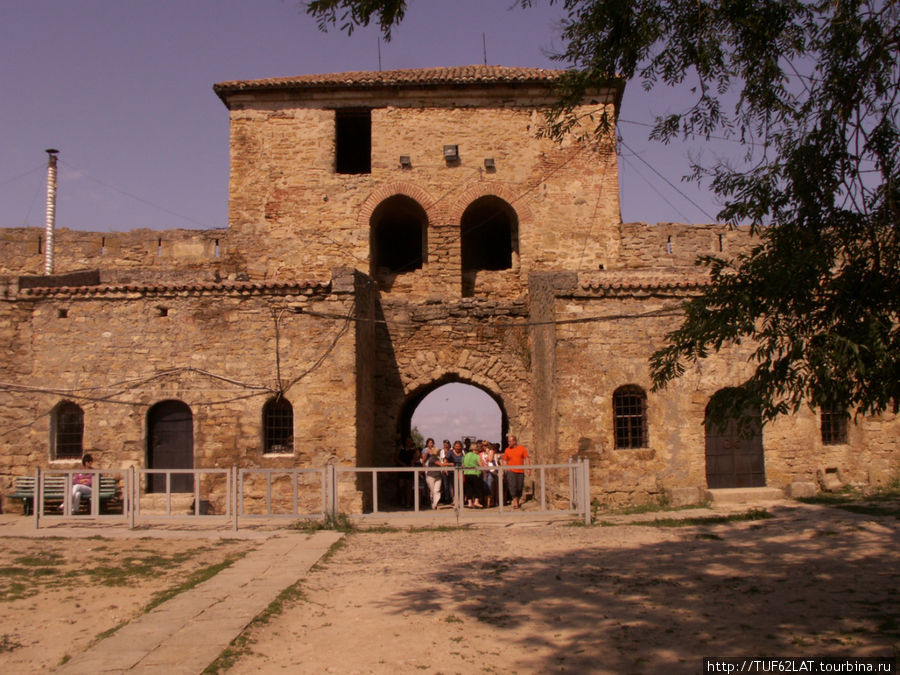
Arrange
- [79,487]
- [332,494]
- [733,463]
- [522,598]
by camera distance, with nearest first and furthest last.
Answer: [522,598], [332,494], [79,487], [733,463]

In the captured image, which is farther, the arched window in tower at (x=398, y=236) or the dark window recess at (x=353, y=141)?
the dark window recess at (x=353, y=141)

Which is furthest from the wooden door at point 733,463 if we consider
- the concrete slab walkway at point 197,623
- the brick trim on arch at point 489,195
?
the concrete slab walkway at point 197,623

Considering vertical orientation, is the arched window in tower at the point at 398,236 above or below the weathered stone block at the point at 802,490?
above

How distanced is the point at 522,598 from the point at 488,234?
16206 mm

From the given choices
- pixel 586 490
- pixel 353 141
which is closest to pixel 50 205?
pixel 353 141

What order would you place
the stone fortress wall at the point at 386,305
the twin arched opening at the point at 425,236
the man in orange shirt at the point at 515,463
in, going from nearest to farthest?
the man in orange shirt at the point at 515,463
the stone fortress wall at the point at 386,305
the twin arched opening at the point at 425,236

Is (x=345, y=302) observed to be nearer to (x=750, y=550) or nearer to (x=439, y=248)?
(x=439, y=248)

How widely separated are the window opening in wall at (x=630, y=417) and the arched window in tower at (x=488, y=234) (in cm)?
595

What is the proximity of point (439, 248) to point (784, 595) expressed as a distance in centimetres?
1374

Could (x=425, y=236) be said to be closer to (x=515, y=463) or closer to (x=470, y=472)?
(x=470, y=472)

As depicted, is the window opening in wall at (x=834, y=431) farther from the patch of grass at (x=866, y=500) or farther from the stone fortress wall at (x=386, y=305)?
the patch of grass at (x=866, y=500)

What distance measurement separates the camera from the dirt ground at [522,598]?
235 inches

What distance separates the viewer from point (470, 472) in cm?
1605

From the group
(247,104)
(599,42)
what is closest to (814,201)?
(599,42)
